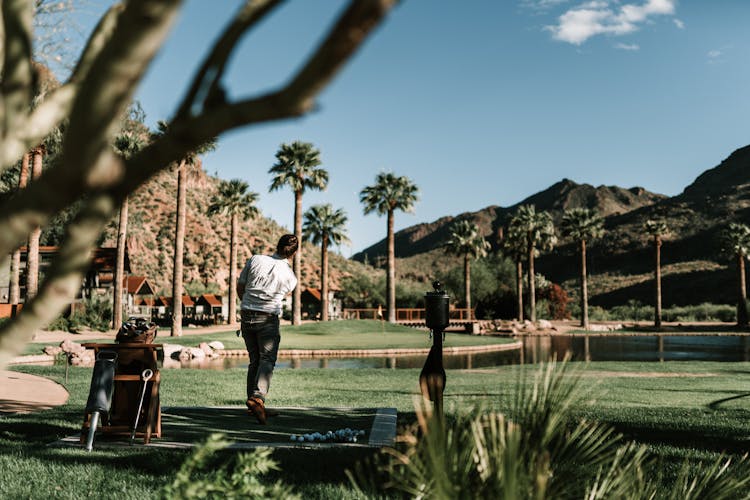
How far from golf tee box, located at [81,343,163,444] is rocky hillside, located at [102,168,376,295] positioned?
73447 mm

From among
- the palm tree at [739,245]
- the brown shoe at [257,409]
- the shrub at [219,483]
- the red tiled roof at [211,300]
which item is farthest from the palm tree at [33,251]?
the palm tree at [739,245]

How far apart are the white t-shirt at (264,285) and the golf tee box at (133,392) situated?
1.38m

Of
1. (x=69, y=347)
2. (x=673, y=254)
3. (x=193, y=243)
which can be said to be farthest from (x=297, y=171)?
(x=673, y=254)

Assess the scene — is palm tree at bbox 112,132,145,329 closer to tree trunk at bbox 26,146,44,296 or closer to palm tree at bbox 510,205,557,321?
tree trunk at bbox 26,146,44,296

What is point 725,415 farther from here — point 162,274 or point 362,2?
point 162,274

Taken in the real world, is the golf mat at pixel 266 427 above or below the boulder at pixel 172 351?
above

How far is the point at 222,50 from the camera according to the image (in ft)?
4.03

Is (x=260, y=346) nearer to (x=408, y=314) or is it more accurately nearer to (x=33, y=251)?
(x=33, y=251)

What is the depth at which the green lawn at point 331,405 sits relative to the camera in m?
4.20

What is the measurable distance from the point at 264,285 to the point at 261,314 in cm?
33

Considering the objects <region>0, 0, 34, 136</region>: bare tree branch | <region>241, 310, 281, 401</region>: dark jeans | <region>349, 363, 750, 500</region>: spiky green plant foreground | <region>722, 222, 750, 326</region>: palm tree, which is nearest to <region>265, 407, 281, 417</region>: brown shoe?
<region>241, 310, 281, 401</region>: dark jeans

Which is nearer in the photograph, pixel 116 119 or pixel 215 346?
pixel 116 119

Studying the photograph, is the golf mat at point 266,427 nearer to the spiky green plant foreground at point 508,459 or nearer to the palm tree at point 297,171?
the spiky green plant foreground at point 508,459

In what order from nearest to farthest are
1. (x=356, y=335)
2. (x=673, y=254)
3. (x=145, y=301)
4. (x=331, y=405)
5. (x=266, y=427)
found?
(x=266, y=427), (x=331, y=405), (x=356, y=335), (x=145, y=301), (x=673, y=254)
